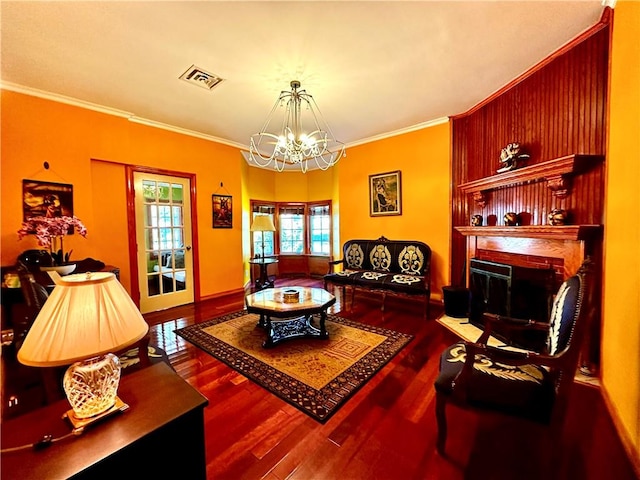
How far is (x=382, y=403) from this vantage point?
189 cm

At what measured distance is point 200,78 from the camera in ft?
9.06

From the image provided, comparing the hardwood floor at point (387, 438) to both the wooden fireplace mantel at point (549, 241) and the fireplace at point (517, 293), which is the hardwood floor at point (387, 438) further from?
the wooden fireplace mantel at point (549, 241)

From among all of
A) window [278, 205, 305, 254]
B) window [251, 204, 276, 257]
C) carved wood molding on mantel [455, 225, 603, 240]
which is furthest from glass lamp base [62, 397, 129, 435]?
window [278, 205, 305, 254]

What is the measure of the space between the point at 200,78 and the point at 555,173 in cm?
348

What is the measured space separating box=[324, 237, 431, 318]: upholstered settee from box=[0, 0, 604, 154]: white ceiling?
209 cm

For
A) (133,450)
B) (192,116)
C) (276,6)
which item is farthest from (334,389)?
(192,116)

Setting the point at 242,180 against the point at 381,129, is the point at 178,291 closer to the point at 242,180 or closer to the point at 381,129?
the point at 242,180

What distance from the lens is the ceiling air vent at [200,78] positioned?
2.62 m


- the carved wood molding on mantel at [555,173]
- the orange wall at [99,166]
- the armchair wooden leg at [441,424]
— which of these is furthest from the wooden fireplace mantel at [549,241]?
the orange wall at [99,166]

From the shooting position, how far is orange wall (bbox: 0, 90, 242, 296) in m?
2.83

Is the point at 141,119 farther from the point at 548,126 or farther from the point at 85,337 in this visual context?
the point at 548,126

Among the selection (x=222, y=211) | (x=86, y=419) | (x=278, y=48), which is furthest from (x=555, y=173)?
(x=222, y=211)

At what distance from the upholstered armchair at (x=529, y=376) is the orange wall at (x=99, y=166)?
4076 mm

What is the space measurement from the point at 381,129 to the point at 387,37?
2.18 metres
